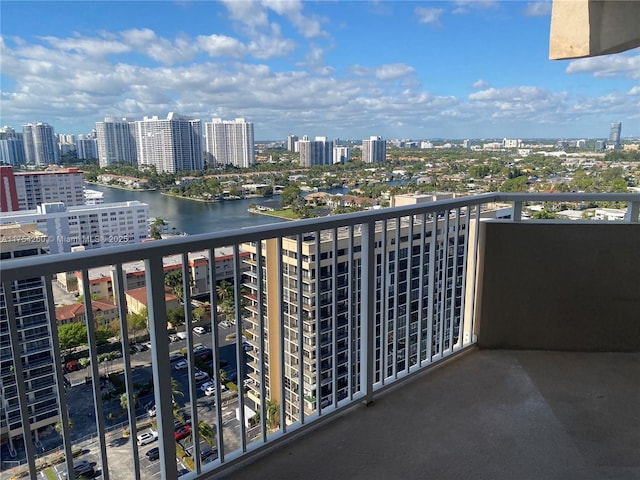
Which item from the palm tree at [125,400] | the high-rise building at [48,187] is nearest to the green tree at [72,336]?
the palm tree at [125,400]

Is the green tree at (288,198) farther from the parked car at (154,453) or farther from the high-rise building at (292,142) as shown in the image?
the high-rise building at (292,142)

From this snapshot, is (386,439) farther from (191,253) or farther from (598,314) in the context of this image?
(598,314)

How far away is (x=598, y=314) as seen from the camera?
310cm

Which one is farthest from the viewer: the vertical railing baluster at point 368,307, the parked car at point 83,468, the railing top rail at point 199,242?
the vertical railing baluster at point 368,307

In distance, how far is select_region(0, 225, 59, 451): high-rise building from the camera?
1287 millimetres

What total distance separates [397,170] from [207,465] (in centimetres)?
608

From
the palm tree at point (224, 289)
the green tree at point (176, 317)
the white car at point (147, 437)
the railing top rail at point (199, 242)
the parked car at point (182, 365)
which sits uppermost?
the railing top rail at point (199, 242)

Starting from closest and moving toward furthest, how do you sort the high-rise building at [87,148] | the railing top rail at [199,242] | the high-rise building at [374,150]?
the railing top rail at [199,242] < the high-rise building at [374,150] < the high-rise building at [87,148]

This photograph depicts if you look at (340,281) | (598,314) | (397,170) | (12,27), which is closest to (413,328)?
(340,281)

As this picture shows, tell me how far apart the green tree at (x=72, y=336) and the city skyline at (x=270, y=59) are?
13810mm

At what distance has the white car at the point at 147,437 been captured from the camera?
1633 mm

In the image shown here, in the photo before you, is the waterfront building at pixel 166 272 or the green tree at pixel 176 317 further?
the green tree at pixel 176 317

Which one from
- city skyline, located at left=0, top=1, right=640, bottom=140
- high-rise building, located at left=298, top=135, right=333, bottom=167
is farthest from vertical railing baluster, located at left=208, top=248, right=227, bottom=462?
city skyline, located at left=0, top=1, right=640, bottom=140

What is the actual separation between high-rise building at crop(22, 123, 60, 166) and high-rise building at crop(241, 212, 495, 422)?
950 centimetres
